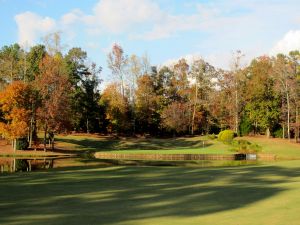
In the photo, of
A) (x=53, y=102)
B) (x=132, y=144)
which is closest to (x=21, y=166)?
(x=53, y=102)

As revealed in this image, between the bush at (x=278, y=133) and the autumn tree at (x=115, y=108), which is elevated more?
the autumn tree at (x=115, y=108)

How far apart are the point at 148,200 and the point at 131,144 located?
5158cm

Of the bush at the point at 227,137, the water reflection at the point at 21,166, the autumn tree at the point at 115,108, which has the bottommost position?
the water reflection at the point at 21,166

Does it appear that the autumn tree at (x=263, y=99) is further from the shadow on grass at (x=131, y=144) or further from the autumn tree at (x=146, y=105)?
the autumn tree at (x=146, y=105)

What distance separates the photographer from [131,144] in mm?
65750

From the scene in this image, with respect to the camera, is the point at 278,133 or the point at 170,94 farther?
the point at 170,94

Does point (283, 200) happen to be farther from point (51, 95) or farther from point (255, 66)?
point (255, 66)

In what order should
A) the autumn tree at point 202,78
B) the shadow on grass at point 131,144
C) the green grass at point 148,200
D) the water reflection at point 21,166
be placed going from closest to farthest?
the green grass at point 148,200 → the water reflection at point 21,166 → the shadow on grass at point 131,144 → the autumn tree at point 202,78

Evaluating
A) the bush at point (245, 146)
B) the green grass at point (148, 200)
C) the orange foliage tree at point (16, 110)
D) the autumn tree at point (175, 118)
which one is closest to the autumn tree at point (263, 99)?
the autumn tree at point (175, 118)

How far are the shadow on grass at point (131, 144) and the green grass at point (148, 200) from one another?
41.2m

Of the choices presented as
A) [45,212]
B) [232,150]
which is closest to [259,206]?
[45,212]

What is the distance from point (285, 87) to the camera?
6681 cm

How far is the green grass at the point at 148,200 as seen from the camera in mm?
10984

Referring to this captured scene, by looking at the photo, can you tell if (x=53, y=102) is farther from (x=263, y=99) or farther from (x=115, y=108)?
(x=263, y=99)
